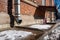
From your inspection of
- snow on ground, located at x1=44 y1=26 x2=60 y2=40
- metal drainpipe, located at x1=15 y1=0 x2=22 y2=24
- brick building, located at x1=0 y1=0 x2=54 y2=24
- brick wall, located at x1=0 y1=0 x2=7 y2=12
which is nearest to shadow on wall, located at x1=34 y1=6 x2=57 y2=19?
brick building, located at x1=0 y1=0 x2=54 y2=24

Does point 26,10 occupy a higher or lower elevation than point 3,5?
lower

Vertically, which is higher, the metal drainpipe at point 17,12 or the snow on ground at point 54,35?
the metal drainpipe at point 17,12

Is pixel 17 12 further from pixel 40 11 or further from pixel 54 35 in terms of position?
pixel 40 11

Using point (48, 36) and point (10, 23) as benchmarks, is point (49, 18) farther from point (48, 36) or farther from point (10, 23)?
point (48, 36)

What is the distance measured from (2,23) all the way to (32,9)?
14.1 ft

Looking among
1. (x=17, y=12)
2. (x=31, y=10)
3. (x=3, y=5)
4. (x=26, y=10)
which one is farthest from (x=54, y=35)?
(x=31, y=10)

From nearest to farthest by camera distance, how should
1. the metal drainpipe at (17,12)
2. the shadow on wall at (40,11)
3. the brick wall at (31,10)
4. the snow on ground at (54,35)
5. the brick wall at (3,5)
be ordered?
the snow on ground at (54,35) → the brick wall at (3,5) → the metal drainpipe at (17,12) → the brick wall at (31,10) → the shadow on wall at (40,11)

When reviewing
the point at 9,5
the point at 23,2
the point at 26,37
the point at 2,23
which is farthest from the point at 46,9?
the point at 26,37

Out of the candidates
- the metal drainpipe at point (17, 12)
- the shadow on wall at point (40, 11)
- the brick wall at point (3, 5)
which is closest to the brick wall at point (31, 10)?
the shadow on wall at point (40, 11)

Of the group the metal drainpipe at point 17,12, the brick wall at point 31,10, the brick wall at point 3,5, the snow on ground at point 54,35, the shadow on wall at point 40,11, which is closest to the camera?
the snow on ground at point 54,35

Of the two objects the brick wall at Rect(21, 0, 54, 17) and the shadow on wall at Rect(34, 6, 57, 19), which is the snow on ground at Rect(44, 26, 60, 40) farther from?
the shadow on wall at Rect(34, 6, 57, 19)

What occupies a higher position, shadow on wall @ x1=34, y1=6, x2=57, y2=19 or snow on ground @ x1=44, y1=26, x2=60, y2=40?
shadow on wall @ x1=34, y1=6, x2=57, y2=19

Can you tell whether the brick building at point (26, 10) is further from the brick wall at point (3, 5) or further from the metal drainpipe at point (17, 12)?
the metal drainpipe at point (17, 12)

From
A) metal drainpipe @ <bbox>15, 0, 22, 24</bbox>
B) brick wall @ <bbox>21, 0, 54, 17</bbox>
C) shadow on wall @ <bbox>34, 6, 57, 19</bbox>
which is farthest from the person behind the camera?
shadow on wall @ <bbox>34, 6, 57, 19</bbox>
